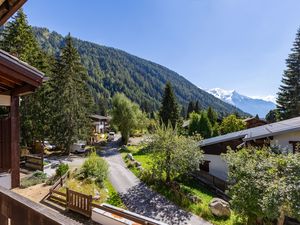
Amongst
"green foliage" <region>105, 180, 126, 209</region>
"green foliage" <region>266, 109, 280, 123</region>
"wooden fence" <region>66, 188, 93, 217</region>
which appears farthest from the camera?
"green foliage" <region>266, 109, 280, 123</region>

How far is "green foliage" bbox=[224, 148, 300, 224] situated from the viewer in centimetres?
863

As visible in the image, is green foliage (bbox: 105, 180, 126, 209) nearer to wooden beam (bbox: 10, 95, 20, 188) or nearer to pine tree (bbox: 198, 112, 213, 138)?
wooden beam (bbox: 10, 95, 20, 188)

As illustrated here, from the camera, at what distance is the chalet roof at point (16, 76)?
432cm

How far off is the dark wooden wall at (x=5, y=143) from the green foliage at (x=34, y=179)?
10646mm

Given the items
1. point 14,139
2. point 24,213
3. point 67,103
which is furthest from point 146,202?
point 67,103

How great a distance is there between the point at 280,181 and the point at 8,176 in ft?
29.0

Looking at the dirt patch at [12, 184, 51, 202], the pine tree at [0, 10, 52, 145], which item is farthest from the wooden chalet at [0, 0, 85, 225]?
the pine tree at [0, 10, 52, 145]

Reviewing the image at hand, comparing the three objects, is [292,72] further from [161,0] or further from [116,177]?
[116,177]

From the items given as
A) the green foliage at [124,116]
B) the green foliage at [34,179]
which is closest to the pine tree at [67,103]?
the green foliage at [124,116]

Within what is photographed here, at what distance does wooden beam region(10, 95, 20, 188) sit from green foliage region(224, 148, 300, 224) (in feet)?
26.5

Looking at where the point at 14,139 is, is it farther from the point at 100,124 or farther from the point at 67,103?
the point at 100,124

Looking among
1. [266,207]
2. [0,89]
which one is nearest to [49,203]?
[0,89]

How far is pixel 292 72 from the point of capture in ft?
121

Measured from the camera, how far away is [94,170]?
56.7 ft
